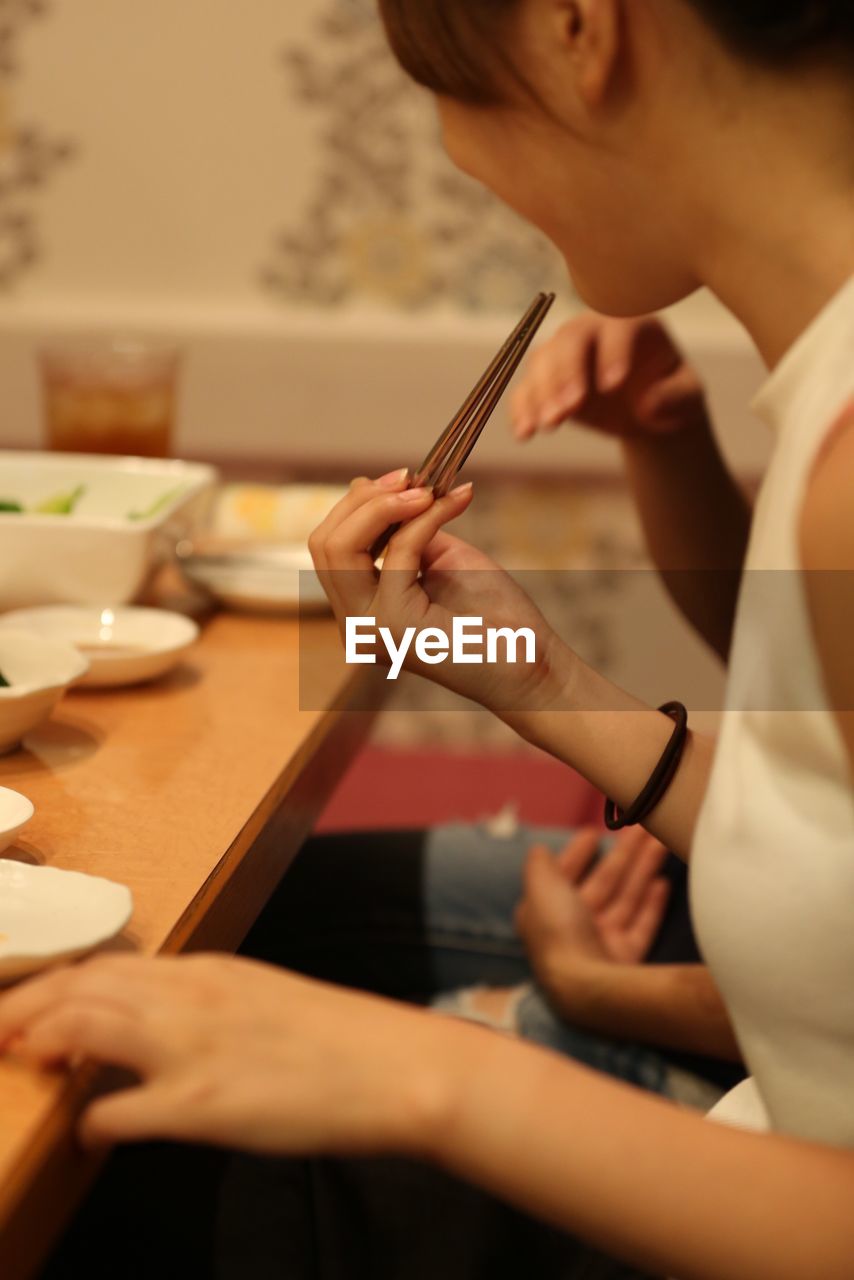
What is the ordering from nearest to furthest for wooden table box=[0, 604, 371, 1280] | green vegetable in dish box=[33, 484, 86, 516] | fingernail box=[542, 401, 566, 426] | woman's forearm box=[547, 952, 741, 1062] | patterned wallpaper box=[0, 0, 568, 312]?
1. wooden table box=[0, 604, 371, 1280]
2. woman's forearm box=[547, 952, 741, 1062]
3. fingernail box=[542, 401, 566, 426]
4. green vegetable in dish box=[33, 484, 86, 516]
5. patterned wallpaper box=[0, 0, 568, 312]

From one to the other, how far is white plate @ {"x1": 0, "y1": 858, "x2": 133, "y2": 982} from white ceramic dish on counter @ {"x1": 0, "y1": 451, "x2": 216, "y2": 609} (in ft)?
1.55

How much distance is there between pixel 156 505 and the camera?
119 centimetres

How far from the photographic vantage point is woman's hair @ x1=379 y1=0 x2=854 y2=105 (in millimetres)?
539

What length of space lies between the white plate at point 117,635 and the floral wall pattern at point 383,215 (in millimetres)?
1180

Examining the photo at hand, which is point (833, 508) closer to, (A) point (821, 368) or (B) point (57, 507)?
(A) point (821, 368)

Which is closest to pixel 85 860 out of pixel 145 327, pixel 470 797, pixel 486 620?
pixel 486 620

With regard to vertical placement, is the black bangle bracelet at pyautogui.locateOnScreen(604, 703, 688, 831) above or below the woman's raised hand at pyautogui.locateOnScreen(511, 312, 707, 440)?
below

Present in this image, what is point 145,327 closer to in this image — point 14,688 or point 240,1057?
point 14,688

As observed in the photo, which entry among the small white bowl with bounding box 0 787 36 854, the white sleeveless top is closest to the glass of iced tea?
the small white bowl with bounding box 0 787 36 854

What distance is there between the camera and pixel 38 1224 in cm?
46

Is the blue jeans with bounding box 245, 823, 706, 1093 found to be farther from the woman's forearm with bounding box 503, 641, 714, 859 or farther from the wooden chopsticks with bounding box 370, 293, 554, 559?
the wooden chopsticks with bounding box 370, 293, 554, 559

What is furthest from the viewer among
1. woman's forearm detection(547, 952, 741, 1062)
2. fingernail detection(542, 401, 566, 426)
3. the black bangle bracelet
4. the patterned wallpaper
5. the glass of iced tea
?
the patterned wallpaper

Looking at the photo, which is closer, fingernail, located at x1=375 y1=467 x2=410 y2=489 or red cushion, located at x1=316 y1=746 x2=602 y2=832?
fingernail, located at x1=375 y1=467 x2=410 y2=489

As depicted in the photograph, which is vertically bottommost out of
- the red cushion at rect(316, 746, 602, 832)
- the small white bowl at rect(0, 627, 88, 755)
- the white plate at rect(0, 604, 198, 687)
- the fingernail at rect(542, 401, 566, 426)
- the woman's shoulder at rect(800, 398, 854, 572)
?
the red cushion at rect(316, 746, 602, 832)
